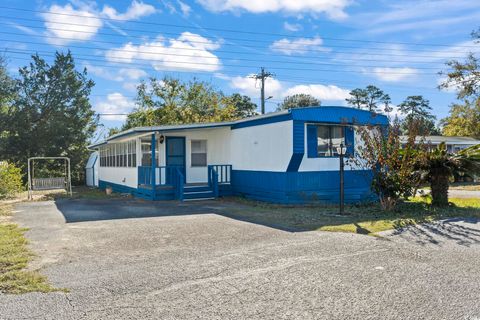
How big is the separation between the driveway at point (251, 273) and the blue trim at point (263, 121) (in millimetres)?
4592

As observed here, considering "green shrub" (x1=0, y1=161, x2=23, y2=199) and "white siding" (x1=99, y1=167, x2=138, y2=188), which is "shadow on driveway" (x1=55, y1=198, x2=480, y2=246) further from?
"green shrub" (x1=0, y1=161, x2=23, y2=199)

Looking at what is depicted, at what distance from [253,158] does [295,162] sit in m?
2.14

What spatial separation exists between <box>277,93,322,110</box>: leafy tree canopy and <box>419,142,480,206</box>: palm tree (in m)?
38.0

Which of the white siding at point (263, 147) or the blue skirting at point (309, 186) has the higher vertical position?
the white siding at point (263, 147)

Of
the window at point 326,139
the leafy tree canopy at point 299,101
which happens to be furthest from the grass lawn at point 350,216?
the leafy tree canopy at point 299,101

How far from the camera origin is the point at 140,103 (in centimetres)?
3209

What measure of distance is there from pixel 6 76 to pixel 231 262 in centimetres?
2548

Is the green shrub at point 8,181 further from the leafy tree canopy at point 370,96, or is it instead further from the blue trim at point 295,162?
the leafy tree canopy at point 370,96

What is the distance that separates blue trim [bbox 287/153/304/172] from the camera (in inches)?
456

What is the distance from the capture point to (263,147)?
12.9m

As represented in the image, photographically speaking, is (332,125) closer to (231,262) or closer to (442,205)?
(442,205)

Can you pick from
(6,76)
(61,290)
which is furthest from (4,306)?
(6,76)

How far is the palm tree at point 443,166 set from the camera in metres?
10.2

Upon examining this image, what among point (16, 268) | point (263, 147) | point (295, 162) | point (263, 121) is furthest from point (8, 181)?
point (16, 268)
